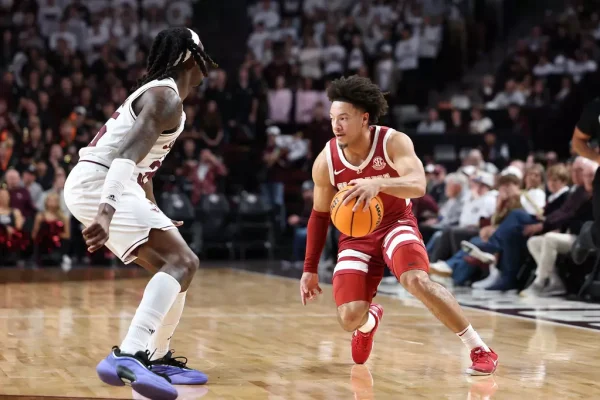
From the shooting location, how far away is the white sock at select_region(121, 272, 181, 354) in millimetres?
4652

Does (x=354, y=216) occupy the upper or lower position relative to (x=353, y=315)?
upper

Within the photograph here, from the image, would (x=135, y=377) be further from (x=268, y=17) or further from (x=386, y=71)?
(x=268, y=17)

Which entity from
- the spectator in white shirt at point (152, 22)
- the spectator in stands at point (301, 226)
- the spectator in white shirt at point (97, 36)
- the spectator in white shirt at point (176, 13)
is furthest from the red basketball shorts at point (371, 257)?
the spectator in white shirt at point (176, 13)

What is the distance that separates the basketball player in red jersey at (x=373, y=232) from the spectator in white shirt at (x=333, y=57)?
1297 centimetres

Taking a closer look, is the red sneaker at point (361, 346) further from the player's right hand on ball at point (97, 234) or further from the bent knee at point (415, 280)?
the player's right hand on ball at point (97, 234)

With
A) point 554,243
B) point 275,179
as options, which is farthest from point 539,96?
point 554,243

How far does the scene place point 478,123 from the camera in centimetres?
1645

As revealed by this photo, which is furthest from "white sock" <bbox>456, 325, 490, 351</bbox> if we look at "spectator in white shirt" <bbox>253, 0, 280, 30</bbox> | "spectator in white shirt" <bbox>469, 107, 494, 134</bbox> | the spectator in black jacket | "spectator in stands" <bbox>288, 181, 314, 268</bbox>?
"spectator in white shirt" <bbox>253, 0, 280, 30</bbox>

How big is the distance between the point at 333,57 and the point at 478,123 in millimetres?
3757

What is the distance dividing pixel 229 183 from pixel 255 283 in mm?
4540

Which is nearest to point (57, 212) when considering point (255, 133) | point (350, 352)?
point (255, 133)

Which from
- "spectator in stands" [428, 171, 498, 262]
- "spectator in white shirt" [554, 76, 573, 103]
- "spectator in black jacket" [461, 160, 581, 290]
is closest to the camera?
"spectator in black jacket" [461, 160, 581, 290]

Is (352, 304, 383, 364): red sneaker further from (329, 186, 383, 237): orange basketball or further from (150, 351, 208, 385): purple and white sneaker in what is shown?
(150, 351, 208, 385): purple and white sneaker

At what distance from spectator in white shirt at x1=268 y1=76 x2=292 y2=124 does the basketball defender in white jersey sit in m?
12.6
